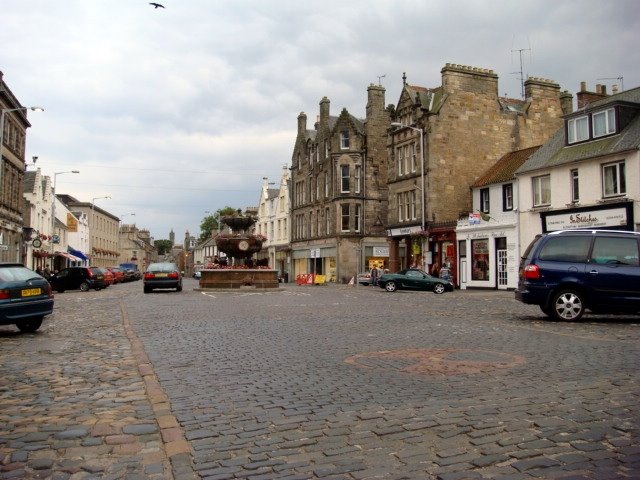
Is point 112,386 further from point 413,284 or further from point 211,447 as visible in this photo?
point 413,284

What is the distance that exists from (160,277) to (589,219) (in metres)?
23.0

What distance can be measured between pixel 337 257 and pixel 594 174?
94.8 feet

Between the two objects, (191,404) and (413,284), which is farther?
(413,284)

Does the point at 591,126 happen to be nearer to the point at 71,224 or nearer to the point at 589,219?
the point at 589,219

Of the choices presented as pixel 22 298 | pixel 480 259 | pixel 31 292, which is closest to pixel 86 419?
pixel 22 298

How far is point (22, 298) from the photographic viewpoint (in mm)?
12789

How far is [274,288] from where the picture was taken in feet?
116

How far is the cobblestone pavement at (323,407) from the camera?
14.2ft

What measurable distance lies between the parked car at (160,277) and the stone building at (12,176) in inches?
673

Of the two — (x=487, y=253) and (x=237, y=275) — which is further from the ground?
(x=487, y=253)

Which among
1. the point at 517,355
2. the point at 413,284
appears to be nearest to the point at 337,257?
the point at 413,284

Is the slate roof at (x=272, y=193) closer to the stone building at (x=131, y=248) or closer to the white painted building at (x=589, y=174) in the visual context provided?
the white painted building at (x=589, y=174)

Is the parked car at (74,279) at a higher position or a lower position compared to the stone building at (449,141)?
lower

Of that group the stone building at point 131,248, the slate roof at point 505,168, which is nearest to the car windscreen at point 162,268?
the slate roof at point 505,168
